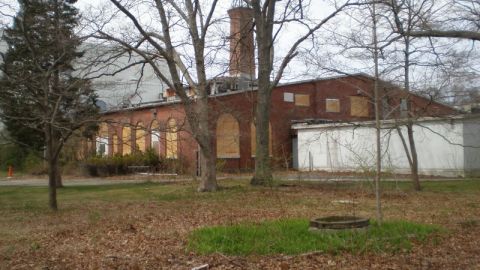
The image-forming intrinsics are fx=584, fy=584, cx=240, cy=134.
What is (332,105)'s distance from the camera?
156 feet

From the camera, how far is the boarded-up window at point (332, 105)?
47.2 metres

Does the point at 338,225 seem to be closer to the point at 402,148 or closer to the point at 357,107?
the point at 402,148

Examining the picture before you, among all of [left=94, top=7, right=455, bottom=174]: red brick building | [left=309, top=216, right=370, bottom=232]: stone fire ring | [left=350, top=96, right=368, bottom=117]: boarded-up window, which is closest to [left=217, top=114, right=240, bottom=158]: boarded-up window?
[left=94, top=7, right=455, bottom=174]: red brick building

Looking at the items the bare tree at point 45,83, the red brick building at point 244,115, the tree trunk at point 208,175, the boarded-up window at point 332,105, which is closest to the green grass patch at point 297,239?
the bare tree at point 45,83

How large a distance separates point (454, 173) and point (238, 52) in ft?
48.2

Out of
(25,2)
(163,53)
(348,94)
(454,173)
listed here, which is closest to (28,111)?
(25,2)

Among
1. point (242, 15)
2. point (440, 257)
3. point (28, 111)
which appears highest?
point (242, 15)

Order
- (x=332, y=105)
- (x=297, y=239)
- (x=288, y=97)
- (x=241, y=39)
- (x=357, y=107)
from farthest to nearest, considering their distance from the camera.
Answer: (x=332, y=105)
(x=357, y=107)
(x=288, y=97)
(x=241, y=39)
(x=297, y=239)

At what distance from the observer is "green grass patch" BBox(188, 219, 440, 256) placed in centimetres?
905

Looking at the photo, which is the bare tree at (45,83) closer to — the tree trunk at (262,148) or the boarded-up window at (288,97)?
the tree trunk at (262,148)

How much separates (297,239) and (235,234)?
3.51 feet

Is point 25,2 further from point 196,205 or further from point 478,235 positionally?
point 478,235

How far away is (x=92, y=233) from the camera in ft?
39.0

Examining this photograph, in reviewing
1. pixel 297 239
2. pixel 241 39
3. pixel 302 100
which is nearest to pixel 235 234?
pixel 297 239
